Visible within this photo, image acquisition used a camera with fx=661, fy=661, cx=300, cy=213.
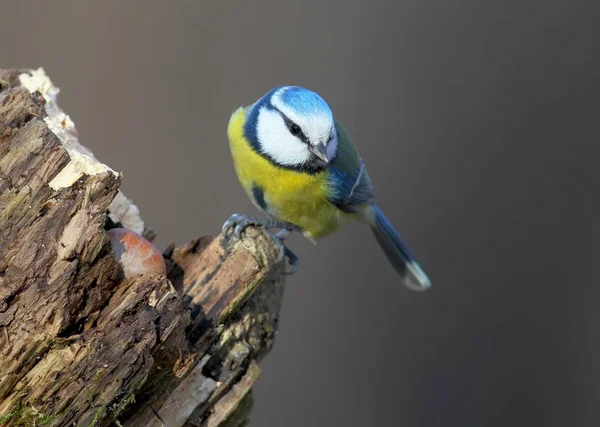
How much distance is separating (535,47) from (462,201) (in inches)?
28.9

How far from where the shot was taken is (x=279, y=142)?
1662 millimetres

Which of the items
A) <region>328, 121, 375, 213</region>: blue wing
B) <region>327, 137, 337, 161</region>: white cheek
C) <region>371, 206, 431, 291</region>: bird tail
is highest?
<region>327, 137, 337, 161</region>: white cheek

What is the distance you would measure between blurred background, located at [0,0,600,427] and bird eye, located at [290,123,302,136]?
1125 mm

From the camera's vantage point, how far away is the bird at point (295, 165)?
158 cm

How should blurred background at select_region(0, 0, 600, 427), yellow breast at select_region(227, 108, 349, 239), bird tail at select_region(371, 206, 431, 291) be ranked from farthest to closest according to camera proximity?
blurred background at select_region(0, 0, 600, 427) → bird tail at select_region(371, 206, 431, 291) → yellow breast at select_region(227, 108, 349, 239)

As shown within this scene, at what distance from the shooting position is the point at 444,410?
2.75m

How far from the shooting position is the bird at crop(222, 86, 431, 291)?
5.18 feet

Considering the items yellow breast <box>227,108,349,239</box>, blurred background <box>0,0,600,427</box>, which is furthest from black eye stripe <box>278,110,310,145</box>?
blurred background <box>0,0,600,427</box>

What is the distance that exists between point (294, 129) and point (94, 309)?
703 millimetres

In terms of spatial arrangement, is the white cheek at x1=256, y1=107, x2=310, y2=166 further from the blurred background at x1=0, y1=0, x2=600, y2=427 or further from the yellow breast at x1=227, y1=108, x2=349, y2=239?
the blurred background at x1=0, y1=0, x2=600, y2=427

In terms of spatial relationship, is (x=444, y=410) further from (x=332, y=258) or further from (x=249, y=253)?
(x=249, y=253)

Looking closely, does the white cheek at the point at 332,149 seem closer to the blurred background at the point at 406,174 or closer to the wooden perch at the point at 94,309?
the wooden perch at the point at 94,309

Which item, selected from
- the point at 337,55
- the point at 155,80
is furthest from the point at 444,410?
the point at 155,80

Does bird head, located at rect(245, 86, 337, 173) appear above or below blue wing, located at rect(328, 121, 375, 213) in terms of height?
above
